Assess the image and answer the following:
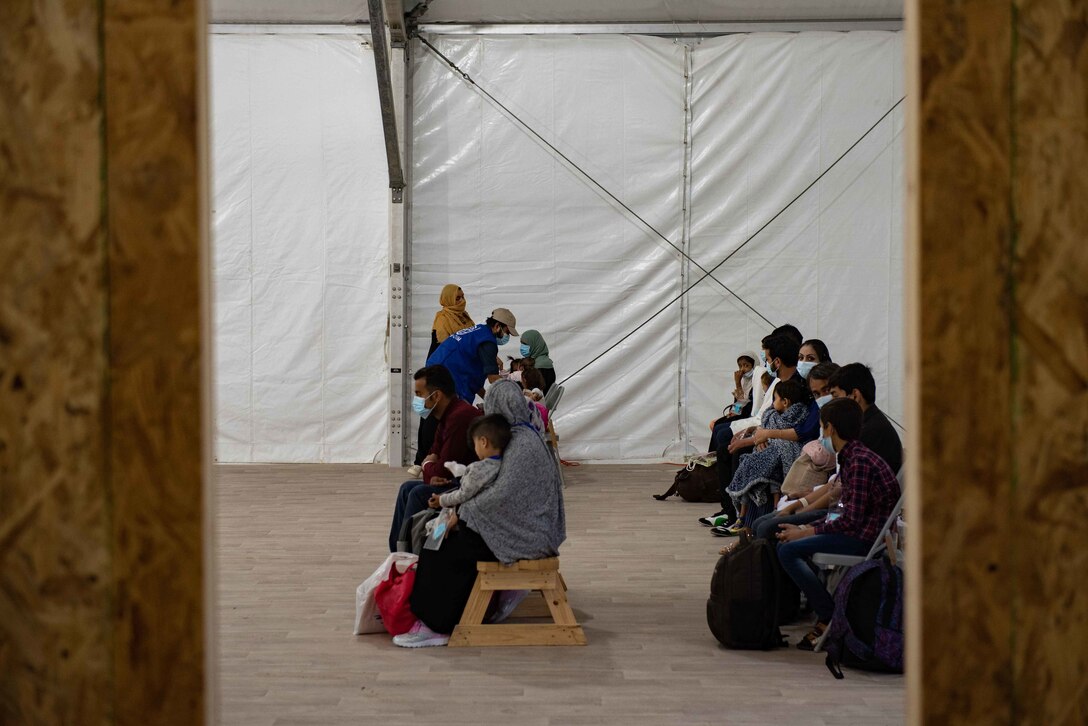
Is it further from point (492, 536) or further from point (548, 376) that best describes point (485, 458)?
→ point (548, 376)

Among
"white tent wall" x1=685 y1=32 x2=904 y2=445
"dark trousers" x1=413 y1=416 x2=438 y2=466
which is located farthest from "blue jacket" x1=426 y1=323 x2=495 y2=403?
"white tent wall" x1=685 y1=32 x2=904 y2=445

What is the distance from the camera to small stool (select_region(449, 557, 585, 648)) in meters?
3.92

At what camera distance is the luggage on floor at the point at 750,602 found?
12.6 ft

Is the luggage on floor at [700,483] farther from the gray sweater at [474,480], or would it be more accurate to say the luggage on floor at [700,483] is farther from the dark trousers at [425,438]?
the gray sweater at [474,480]

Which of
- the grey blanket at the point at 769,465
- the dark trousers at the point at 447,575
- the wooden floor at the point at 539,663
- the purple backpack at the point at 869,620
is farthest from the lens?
the grey blanket at the point at 769,465

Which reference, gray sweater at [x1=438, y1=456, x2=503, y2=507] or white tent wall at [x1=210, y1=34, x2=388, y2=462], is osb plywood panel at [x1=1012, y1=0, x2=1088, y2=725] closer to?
gray sweater at [x1=438, y1=456, x2=503, y2=507]

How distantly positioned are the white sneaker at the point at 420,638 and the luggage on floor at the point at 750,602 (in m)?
0.98

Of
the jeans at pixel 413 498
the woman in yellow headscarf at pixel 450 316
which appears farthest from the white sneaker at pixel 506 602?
the woman in yellow headscarf at pixel 450 316

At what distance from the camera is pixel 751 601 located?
3.84 metres

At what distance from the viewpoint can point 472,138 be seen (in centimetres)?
871

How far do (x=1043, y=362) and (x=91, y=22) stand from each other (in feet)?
5.36

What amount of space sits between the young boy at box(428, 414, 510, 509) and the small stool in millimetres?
256

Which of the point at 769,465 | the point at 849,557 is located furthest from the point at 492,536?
the point at 769,465

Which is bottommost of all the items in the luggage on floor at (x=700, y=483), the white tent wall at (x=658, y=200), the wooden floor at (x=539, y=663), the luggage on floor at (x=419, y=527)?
the wooden floor at (x=539, y=663)
